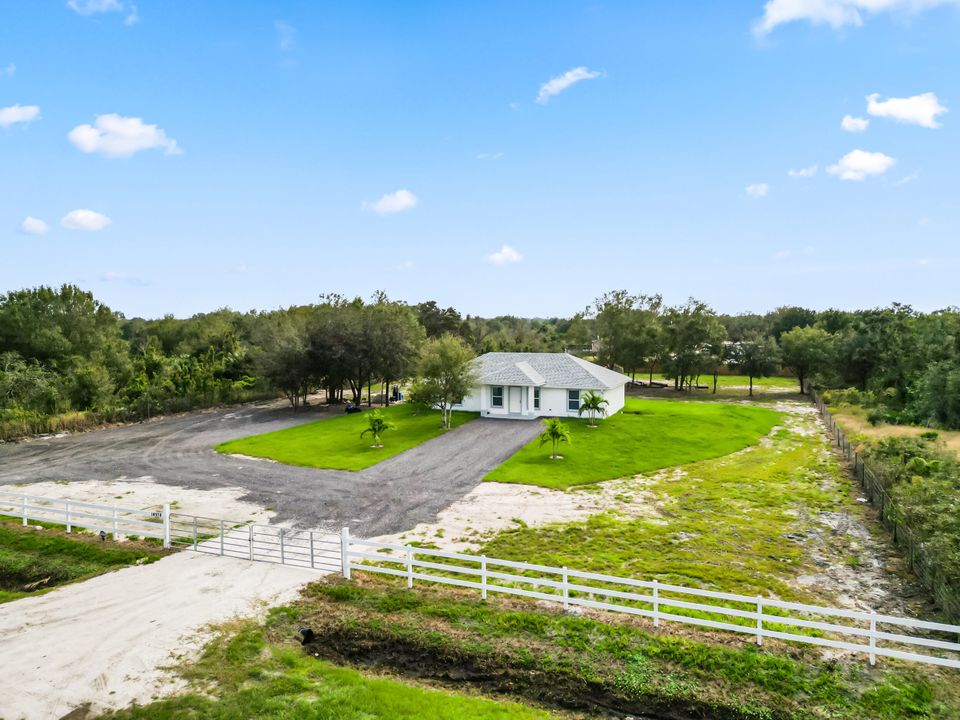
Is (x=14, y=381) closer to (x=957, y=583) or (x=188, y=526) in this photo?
(x=188, y=526)

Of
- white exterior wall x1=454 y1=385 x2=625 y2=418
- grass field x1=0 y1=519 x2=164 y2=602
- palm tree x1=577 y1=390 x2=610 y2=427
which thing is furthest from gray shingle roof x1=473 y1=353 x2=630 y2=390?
grass field x1=0 y1=519 x2=164 y2=602

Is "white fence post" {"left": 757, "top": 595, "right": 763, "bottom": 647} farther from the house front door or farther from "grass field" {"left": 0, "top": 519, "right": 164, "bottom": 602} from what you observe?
the house front door

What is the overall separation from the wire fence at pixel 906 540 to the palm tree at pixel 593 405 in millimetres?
13434

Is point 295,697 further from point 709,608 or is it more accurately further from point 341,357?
point 341,357

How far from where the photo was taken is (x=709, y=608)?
10523mm

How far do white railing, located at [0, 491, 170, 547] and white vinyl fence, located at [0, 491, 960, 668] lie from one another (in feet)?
0.13

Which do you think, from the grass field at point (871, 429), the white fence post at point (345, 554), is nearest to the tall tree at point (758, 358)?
the grass field at point (871, 429)

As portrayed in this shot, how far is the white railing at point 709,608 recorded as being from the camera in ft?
33.0

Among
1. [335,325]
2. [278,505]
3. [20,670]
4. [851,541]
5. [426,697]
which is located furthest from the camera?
[335,325]

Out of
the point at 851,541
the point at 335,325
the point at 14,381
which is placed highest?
the point at 335,325

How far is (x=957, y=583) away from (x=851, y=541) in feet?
18.1

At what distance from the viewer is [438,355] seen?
117ft

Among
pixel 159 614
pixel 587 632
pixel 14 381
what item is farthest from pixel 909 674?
pixel 14 381

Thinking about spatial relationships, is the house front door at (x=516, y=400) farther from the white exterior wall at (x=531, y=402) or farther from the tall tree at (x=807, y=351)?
the tall tree at (x=807, y=351)
